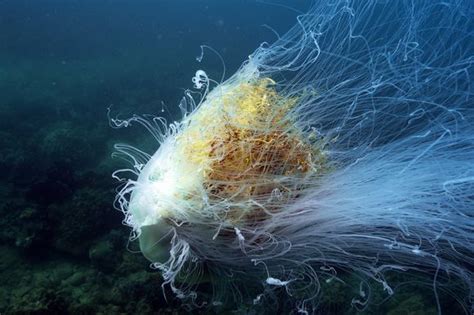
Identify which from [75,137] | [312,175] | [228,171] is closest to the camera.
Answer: [228,171]

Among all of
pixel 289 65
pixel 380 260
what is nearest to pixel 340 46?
pixel 289 65

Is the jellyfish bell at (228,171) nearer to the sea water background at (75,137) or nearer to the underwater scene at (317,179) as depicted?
the underwater scene at (317,179)

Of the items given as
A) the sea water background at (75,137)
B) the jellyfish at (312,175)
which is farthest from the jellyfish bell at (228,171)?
the sea water background at (75,137)

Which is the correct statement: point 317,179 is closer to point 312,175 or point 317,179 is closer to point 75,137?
point 312,175

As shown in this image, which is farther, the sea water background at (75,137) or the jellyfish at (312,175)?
the sea water background at (75,137)

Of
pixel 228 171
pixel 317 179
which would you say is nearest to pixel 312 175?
pixel 317 179

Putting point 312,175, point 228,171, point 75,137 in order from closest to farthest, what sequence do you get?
point 228,171 → point 312,175 → point 75,137

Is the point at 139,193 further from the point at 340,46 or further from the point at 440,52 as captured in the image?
the point at 440,52

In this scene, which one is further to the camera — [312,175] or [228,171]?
[312,175]
